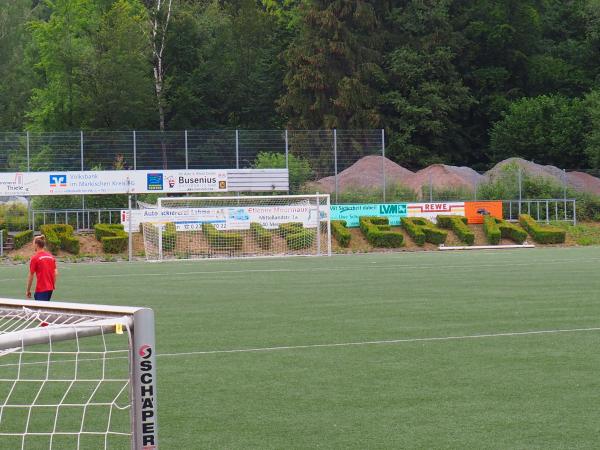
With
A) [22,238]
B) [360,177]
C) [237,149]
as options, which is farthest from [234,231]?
[360,177]

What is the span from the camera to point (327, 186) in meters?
50.1

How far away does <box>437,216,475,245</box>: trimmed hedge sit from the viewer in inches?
1762

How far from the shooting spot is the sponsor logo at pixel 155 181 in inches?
1786

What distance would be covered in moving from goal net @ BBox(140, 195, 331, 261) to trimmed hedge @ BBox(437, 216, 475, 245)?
22.3 ft

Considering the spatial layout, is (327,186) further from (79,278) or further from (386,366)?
(386,366)

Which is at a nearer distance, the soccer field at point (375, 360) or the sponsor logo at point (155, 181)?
the soccer field at point (375, 360)

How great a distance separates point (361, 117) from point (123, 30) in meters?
16.1

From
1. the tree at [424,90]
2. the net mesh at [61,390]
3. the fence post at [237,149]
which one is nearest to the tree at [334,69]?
the tree at [424,90]

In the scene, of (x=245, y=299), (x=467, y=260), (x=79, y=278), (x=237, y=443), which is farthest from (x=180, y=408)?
(x=467, y=260)

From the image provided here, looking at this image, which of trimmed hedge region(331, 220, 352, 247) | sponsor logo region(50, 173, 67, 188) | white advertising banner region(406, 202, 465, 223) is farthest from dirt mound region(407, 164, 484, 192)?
sponsor logo region(50, 173, 67, 188)

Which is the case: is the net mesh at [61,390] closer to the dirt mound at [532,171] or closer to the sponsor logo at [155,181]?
the sponsor logo at [155,181]

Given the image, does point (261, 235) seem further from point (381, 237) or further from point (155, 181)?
point (155, 181)

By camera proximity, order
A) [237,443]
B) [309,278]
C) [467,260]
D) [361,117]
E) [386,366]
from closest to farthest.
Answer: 1. [237,443]
2. [386,366]
3. [309,278]
4. [467,260]
5. [361,117]

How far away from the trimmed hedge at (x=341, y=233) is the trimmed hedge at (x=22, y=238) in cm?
1206
